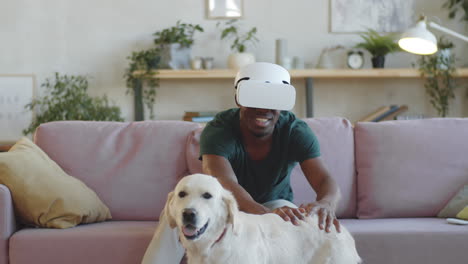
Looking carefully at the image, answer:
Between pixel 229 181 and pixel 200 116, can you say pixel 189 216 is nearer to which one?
pixel 229 181

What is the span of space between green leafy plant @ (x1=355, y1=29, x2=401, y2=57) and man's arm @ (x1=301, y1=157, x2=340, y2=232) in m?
2.34

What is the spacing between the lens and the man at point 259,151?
207 cm

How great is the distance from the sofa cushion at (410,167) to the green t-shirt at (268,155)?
0.62 meters

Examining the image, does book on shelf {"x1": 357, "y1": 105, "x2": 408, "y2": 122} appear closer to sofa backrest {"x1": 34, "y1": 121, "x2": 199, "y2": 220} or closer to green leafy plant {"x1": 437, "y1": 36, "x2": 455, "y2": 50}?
green leafy plant {"x1": 437, "y1": 36, "x2": 455, "y2": 50}

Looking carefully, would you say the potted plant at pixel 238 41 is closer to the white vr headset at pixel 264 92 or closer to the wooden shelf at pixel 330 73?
the wooden shelf at pixel 330 73

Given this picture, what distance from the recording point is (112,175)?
2.78 meters

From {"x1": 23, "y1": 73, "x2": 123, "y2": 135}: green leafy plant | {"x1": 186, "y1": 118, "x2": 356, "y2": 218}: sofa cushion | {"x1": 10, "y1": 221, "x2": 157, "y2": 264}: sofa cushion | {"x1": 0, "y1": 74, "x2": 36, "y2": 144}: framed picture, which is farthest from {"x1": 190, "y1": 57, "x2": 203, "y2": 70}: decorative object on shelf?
{"x1": 10, "y1": 221, "x2": 157, "y2": 264}: sofa cushion

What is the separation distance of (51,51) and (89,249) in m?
2.74

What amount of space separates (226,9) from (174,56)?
58cm

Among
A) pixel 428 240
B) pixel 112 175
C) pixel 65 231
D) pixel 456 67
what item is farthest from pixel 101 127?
pixel 456 67

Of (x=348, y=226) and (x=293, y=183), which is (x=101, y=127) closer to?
(x=293, y=183)

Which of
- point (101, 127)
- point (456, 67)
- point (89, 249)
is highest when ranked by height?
point (456, 67)

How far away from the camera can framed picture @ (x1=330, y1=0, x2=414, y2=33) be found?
15.1 ft

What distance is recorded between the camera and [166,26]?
15.2 ft
